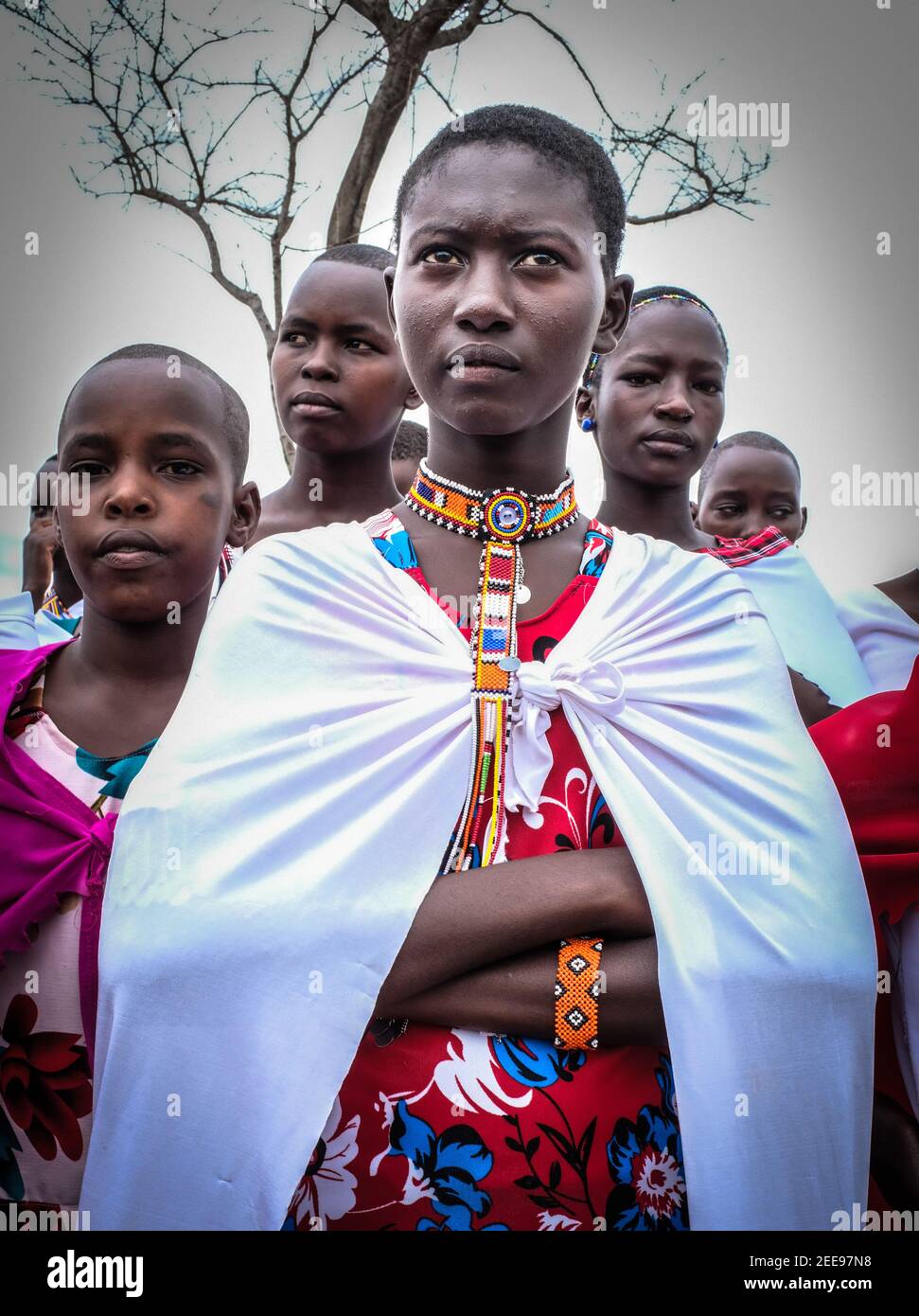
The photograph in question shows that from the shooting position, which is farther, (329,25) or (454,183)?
(329,25)

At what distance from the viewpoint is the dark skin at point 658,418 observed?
13.3 ft

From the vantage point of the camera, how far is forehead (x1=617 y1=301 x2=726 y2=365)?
4.15 meters

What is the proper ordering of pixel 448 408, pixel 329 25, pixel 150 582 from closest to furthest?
pixel 448 408, pixel 150 582, pixel 329 25

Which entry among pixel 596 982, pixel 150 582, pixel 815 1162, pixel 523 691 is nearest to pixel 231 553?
pixel 150 582

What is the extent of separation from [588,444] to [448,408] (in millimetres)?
2359

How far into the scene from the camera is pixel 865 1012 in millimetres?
2033

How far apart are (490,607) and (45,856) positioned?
3.27 ft

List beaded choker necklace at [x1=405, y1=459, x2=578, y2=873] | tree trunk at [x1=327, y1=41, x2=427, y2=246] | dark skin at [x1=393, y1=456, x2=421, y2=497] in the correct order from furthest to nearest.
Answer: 1. tree trunk at [x1=327, y1=41, x2=427, y2=246]
2. dark skin at [x1=393, y1=456, x2=421, y2=497]
3. beaded choker necklace at [x1=405, y1=459, x2=578, y2=873]

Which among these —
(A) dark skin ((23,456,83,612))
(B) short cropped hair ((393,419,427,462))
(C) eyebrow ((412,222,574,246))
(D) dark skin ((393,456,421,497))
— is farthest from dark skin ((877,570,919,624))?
(A) dark skin ((23,456,83,612))

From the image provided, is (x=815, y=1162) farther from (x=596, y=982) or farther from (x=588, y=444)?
(x=588, y=444)

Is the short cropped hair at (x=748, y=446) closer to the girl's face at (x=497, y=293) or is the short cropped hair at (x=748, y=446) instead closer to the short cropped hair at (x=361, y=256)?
the short cropped hair at (x=361, y=256)

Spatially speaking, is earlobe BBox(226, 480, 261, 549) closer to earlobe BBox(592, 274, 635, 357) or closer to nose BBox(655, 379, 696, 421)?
earlobe BBox(592, 274, 635, 357)

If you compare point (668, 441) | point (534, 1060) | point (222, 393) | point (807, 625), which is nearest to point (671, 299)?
point (668, 441)

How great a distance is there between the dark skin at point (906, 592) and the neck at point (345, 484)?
1.70 metres
